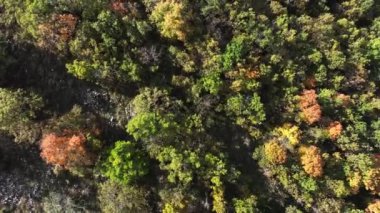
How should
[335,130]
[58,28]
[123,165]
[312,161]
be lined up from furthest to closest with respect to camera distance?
[335,130] → [312,161] → [58,28] → [123,165]

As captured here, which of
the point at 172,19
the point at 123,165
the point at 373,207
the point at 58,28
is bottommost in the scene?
the point at 373,207

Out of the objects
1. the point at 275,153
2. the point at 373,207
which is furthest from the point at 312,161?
the point at 373,207

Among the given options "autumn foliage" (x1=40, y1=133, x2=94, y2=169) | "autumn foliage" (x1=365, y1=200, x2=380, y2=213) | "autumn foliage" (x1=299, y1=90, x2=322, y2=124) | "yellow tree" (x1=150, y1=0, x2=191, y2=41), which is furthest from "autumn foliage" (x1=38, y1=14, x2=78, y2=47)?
"autumn foliage" (x1=365, y1=200, x2=380, y2=213)

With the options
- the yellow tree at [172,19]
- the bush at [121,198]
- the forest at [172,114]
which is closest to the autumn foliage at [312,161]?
the forest at [172,114]

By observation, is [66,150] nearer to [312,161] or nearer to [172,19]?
[172,19]

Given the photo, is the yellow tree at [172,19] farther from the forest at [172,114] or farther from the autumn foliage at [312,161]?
the autumn foliage at [312,161]

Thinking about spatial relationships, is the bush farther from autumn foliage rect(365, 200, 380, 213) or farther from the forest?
autumn foliage rect(365, 200, 380, 213)

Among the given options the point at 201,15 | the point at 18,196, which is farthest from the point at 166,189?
the point at 201,15
